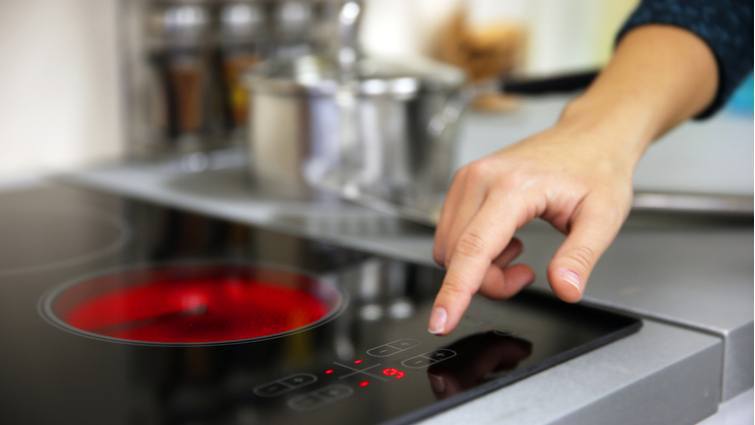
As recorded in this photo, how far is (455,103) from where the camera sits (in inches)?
39.6

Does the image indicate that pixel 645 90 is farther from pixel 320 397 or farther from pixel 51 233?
pixel 51 233

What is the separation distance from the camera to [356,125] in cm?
95

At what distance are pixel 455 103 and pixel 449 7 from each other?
0.45m

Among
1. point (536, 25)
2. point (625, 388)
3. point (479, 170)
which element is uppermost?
point (536, 25)

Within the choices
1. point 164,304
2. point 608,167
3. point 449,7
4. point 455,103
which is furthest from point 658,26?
point 449,7

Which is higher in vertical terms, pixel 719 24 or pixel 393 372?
pixel 719 24

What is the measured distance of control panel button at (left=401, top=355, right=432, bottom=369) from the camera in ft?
1.73

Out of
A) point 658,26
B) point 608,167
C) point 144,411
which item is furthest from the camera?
point 658,26

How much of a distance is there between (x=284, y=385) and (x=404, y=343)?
0.30 ft

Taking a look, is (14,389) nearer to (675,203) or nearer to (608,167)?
(608,167)

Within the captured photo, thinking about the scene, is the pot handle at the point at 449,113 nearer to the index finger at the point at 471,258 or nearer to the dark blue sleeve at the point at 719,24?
the dark blue sleeve at the point at 719,24

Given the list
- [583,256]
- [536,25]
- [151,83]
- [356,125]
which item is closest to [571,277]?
[583,256]

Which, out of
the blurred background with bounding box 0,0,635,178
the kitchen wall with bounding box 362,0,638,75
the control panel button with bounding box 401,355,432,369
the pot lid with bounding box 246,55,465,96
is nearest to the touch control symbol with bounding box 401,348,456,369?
the control panel button with bounding box 401,355,432,369

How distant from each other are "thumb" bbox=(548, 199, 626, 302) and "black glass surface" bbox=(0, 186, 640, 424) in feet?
0.12
